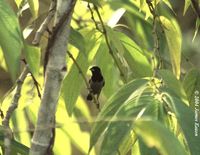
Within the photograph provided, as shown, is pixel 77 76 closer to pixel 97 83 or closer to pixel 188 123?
pixel 97 83

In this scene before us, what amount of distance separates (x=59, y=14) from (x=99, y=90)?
278 mm

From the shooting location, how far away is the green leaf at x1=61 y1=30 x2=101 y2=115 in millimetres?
737

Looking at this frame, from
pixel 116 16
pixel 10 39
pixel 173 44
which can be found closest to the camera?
pixel 10 39

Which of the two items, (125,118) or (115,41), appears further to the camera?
(115,41)

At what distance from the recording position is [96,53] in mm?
808

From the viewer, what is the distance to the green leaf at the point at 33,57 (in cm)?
58

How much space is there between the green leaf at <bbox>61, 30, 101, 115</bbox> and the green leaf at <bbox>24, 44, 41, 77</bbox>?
5.9 inches

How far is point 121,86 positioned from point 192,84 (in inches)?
3.6

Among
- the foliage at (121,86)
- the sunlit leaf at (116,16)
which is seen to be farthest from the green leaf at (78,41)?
the sunlit leaf at (116,16)

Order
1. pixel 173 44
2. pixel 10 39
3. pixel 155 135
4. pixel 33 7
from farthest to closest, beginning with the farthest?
pixel 173 44, pixel 33 7, pixel 10 39, pixel 155 135

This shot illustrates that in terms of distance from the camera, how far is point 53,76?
1.85 ft

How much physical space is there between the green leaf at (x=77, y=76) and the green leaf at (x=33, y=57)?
15cm

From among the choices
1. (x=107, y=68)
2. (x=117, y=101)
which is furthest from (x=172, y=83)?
(x=107, y=68)

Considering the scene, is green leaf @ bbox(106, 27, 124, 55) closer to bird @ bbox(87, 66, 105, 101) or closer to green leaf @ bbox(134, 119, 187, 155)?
bird @ bbox(87, 66, 105, 101)
